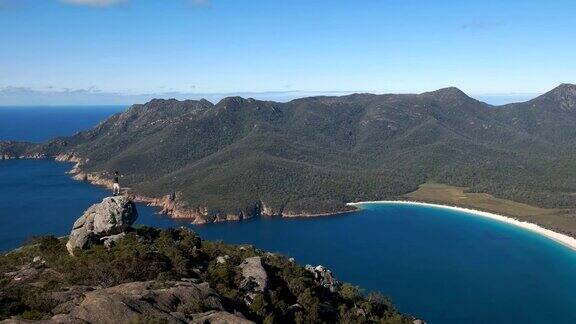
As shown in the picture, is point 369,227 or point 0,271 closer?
point 0,271

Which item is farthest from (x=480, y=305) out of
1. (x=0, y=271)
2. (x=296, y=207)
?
(x=296, y=207)

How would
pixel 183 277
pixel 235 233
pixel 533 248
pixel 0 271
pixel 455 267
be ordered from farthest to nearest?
pixel 235 233 < pixel 533 248 < pixel 455 267 < pixel 0 271 < pixel 183 277

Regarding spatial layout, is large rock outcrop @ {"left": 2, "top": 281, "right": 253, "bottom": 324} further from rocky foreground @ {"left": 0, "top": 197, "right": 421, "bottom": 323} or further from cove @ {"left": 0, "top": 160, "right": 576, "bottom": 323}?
cove @ {"left": 0, "top": 160, "right": 576, "bottom": 323}

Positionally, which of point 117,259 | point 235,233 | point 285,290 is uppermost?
point 117,259

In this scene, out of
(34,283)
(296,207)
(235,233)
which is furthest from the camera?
(296,207)

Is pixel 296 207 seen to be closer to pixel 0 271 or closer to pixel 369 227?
pixel 369 227

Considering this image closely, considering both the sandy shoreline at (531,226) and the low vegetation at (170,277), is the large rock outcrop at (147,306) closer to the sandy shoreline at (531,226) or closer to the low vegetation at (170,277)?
the low vegetation at (170,277)
